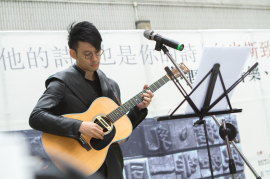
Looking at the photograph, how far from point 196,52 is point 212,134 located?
119 cm

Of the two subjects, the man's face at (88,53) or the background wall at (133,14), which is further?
the background wall at (133,14)

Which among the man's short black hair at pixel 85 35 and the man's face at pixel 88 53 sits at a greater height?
the man's short black hair at pixel 85 35

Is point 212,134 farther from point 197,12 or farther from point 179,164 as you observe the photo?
point 197,12

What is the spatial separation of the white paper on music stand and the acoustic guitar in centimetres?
55

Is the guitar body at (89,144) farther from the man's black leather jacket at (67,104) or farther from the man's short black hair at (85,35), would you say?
the man's short black hair at (85,35)

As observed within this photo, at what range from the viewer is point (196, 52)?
12.8ft

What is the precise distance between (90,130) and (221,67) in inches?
39.1

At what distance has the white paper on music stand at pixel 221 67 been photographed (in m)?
1.78

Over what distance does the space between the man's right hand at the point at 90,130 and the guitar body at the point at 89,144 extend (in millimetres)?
106

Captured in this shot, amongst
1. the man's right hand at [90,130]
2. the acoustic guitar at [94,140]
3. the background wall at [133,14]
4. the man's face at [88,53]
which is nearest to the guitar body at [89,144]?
the acoustic guitar at [94,140]

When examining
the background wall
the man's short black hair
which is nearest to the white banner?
the background wall

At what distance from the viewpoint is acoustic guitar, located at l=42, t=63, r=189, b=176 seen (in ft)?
6.14

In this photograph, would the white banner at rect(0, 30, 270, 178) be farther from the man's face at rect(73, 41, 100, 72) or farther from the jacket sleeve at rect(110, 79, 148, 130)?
the man's face at rect(73, 41, 100, 72)

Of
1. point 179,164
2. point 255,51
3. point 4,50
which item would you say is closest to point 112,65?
point 4,50
